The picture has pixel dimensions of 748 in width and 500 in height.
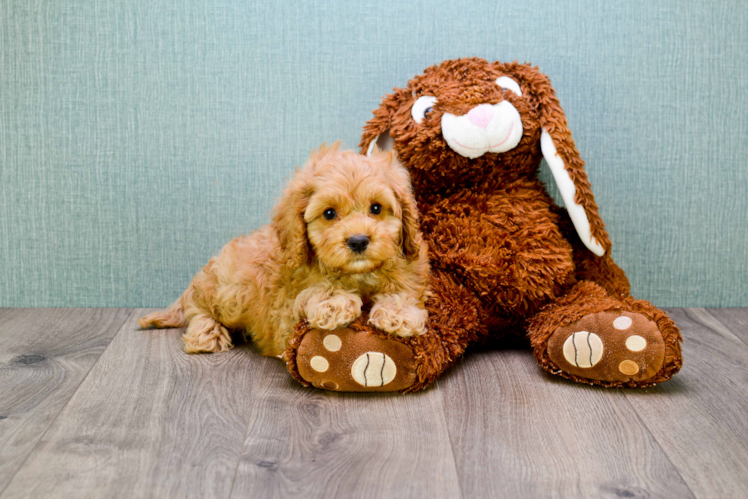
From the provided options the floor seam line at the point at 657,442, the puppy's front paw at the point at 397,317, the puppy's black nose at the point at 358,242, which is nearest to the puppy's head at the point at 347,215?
the puppy's black nose at the point at 358,242

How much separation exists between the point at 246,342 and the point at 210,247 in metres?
0.42

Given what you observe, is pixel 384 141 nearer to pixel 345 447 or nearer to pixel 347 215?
pixel 347 215

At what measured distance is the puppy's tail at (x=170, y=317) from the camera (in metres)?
2.21

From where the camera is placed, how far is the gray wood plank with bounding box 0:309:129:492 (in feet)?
4.94

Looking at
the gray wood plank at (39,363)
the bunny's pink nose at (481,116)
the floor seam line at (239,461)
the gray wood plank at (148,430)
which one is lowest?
the gray wood plank at (39,363)

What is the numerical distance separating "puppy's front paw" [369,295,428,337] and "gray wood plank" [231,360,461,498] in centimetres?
17

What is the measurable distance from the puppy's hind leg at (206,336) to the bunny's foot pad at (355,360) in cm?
45

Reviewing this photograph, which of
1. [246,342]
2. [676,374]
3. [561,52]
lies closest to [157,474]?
[246,342]

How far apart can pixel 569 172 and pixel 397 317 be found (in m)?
0.67

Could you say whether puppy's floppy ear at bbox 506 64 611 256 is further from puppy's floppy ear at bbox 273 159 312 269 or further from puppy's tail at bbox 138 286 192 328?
puppy's tail at bbox 138 286 192 328

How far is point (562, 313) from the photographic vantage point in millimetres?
1823

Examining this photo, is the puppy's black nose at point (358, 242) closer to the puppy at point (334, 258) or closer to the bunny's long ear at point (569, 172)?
the puppy at point (334, 258)

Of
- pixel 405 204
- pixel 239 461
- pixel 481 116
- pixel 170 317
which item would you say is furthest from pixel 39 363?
pixel 481 116

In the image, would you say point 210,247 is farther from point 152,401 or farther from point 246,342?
point 152,401
